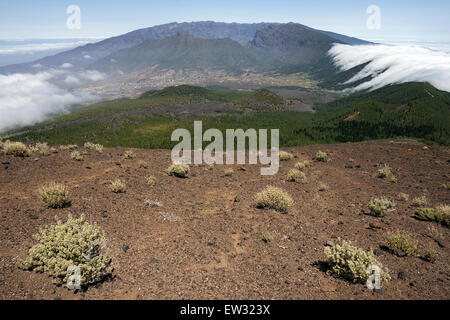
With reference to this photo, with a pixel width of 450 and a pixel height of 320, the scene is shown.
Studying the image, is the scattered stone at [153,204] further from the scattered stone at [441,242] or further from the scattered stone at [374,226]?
the scattered stone at [441,242]

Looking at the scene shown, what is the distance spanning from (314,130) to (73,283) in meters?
90.8

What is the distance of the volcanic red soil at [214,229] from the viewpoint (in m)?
6.67

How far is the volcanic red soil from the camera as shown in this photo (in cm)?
667

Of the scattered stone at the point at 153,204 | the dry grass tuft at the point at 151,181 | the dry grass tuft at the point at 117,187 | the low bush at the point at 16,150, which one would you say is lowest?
the scattered stone at the point at 153,204

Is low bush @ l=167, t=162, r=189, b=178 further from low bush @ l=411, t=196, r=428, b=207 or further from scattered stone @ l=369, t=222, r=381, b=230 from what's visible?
low bush @ l=411, t=196, r=428, b=207

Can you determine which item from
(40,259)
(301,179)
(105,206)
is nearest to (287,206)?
(301,179)

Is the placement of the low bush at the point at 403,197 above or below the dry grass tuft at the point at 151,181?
below

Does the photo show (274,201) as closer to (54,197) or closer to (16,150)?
(54,197)

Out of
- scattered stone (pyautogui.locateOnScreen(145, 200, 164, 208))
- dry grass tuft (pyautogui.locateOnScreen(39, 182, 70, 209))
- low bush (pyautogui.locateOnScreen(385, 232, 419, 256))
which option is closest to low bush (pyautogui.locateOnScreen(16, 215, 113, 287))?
dry grass tuft (pyautogui.locateOnScreen(39, 182, 70, 209))

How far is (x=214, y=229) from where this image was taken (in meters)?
10.3

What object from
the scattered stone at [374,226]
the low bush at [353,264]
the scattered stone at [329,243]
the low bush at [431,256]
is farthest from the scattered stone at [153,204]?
the low bush at [431,256]

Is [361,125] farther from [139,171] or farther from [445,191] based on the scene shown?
[139,171]

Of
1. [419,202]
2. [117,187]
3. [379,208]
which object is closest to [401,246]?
[379,208]

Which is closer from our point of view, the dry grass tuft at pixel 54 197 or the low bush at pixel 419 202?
the dry grass tuft at pixel 54 197
